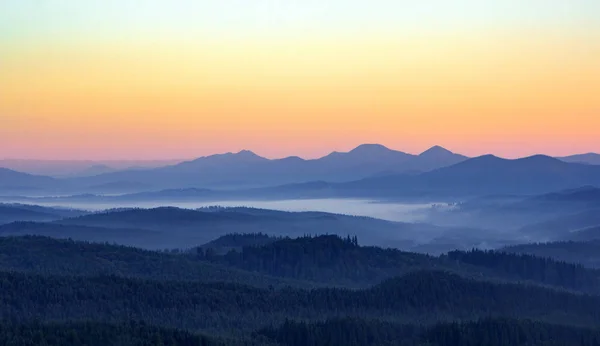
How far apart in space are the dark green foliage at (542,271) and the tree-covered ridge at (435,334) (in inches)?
1902

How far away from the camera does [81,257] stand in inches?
5487

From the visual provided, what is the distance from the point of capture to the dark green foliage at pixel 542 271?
14488 cm

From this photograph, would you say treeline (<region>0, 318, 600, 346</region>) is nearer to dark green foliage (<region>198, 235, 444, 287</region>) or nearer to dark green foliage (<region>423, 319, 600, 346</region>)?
dark green foliage (<region>423, 319, 600, 346</region>)

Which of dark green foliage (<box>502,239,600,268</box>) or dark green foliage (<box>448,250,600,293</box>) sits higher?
dark green foliage (<box>502,239,600,268</box>)

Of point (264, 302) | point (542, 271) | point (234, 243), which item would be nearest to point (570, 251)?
point (542, 271)

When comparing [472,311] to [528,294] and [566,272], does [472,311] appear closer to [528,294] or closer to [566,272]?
[528,294]

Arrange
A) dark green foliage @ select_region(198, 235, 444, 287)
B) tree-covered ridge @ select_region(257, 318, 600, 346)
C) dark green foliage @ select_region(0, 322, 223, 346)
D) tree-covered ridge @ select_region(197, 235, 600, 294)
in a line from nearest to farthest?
dark green foliage @ select_region(0, 322, 223, 346)
tree-covered ridge @ select_region(257, 318, 600, 346)
tree-covered ridge @ select_region(197, 235, 600, 294)
dark green foliage @ select_region(198, 235, 444, 287)

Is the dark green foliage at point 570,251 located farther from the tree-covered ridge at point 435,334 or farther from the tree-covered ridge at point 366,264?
the tree-covered ridge at point 435,334

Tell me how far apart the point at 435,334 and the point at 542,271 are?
60.2m

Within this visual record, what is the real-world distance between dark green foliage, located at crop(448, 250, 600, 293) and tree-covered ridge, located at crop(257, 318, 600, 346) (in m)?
48.3

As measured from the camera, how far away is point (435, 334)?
307 feet

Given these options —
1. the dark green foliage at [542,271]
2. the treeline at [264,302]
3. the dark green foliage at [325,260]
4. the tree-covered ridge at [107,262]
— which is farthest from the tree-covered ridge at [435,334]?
the dark green foliage at [325,260]

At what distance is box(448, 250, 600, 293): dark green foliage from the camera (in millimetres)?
144875

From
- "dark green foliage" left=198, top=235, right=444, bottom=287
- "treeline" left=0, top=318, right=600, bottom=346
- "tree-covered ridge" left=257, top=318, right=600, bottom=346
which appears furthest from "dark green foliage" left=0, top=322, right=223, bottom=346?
"dark green foliage" left=198, top=235, right=444, bottom=287
